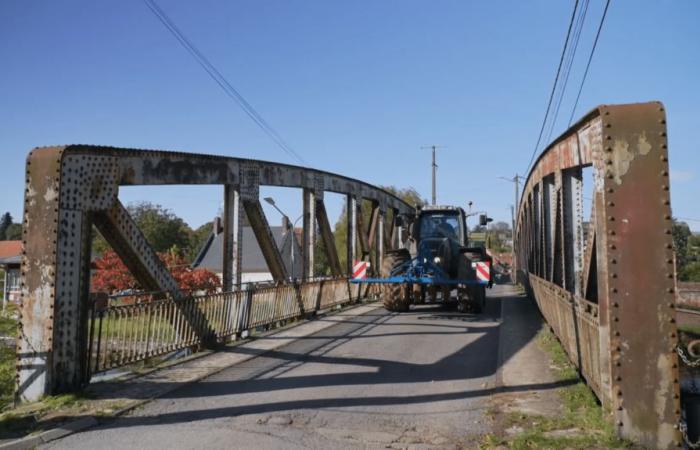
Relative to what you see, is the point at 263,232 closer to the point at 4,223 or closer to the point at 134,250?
the point at 134,250

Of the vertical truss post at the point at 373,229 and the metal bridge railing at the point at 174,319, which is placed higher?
the vertical truss post at the point at 373,229

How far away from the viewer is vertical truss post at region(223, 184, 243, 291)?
11.1 meters

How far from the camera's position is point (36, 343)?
21.2 feet

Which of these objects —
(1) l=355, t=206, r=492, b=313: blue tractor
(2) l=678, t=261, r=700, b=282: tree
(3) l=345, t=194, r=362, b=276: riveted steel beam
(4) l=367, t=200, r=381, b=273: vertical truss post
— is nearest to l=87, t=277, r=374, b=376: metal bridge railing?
(1) l=355, t=206, r=492, b=313: blue tractor

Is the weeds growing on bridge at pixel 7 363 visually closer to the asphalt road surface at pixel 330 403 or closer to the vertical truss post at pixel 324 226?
the asphalt road surface at pixel 330 403

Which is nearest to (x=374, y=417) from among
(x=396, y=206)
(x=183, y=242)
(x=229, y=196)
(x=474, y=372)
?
(x=474, y=372)

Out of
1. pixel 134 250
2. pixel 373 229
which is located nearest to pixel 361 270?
pixel 373 229

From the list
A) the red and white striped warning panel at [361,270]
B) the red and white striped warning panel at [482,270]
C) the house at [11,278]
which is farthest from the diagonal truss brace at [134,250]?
the house at [11,278]

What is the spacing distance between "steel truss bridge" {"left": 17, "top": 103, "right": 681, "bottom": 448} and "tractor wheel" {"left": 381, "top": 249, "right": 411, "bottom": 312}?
3437 mm

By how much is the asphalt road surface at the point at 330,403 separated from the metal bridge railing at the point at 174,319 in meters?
1.20

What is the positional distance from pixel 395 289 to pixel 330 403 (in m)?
8.80

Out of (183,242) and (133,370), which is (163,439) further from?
(183,242)

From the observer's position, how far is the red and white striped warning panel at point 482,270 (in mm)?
13430

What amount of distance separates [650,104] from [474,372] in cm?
458
